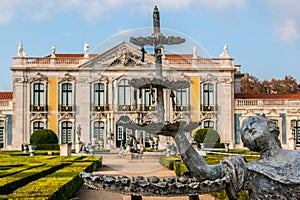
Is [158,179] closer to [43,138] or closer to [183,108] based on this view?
[183,108]

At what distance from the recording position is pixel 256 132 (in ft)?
6.04

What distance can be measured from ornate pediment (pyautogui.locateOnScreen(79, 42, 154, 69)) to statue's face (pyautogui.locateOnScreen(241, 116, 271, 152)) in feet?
3.92

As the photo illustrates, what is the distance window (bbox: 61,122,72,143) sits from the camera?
28344 millimetres

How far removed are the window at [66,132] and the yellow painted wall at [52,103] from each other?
503 mm

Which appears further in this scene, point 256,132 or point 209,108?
point 209,108

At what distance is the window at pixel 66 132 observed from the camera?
28344mm

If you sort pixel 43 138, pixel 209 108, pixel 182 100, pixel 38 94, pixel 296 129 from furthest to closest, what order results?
pixel 38 94, pixel 296 129, pixel 43 138, pixel 209 108, pixel 182 100

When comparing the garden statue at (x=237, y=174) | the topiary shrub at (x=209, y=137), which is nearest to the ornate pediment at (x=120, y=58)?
the topiary shrub at (x=209, y=137)

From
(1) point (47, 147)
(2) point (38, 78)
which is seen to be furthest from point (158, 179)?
(2) point (38, 78)

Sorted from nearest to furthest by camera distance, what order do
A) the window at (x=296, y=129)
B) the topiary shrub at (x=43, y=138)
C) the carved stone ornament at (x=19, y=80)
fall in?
the topiary shrub at (x=43, y=138), the window at (x=296, y=129), the carved stone ornament at (x=19, y=80)

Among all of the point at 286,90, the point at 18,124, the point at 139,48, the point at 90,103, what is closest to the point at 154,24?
the point at 139,48

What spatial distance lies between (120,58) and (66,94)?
2543cm

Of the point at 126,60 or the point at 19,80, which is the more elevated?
the point at 19,80

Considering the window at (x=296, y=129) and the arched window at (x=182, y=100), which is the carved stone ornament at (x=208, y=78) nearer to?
the arched window at (x=182, y=100)
